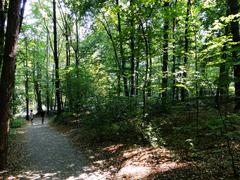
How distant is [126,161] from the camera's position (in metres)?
8.59

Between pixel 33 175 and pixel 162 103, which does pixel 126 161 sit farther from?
pixel 162 103

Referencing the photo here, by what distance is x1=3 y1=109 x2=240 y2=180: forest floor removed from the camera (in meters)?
6.79

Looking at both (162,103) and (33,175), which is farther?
(162,103)

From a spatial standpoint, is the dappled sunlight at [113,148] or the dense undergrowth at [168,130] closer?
the dense undergrowth at [168,130]

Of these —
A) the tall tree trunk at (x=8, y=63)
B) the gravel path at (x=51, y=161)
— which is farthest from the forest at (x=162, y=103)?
the gravel path at (x=51, y=161)

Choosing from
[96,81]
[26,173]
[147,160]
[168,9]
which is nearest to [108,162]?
[147,160]

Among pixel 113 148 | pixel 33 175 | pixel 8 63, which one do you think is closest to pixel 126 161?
pixel 113 148

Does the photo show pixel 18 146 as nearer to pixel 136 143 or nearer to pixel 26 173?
pixel 26 173

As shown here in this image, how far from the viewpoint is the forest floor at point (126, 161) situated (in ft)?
22.3

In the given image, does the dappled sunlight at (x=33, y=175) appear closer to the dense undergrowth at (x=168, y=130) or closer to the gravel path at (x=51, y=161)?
the gravel path at (x=51, y=161)

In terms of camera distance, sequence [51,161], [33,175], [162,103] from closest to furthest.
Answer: [33,175]
[51,161]
[162,103]

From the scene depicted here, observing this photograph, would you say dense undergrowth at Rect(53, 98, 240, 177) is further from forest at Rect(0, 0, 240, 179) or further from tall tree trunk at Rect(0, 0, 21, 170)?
tall tree trunk at Rect(0, 0, 21, 170)

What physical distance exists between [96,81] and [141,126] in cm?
811

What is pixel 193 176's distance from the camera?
629 centimetres
